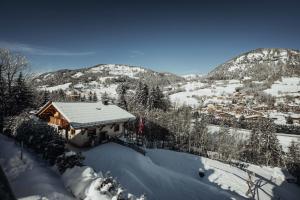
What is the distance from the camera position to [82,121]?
74.1ft

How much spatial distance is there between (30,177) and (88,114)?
14.9 metres

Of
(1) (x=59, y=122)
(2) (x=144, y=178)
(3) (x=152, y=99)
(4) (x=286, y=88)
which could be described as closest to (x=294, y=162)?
(2) (x=144, y=178)

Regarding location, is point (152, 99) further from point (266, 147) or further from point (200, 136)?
point (266, 147)

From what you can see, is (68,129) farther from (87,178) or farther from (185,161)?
(185,161)

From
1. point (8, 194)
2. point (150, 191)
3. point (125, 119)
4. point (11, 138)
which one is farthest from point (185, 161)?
point (8, 194)

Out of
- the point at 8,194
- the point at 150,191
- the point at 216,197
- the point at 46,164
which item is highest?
the point at 8,194

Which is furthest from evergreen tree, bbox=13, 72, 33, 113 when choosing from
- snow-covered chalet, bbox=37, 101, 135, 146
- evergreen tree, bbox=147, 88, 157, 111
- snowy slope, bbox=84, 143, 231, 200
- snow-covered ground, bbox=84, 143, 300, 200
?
evergreen tree, bbox=147, 88, 157, 111

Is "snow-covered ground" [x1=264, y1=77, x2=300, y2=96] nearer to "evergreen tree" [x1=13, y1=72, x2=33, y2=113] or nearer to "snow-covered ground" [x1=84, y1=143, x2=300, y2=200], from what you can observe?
"snow-covered ground" [x1=84, y1=143, x2=300, y2=200]

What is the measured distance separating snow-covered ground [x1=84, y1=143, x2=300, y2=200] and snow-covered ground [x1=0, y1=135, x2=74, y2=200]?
613 centimetres

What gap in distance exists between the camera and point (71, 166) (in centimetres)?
1142

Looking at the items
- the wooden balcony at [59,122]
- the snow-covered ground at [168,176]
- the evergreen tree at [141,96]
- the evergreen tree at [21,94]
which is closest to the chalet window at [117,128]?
the snow-covered ground at [168,176]

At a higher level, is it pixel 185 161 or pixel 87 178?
pixel 87 178

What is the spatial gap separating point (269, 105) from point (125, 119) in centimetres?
13312

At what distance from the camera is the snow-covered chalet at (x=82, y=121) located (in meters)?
22.7
